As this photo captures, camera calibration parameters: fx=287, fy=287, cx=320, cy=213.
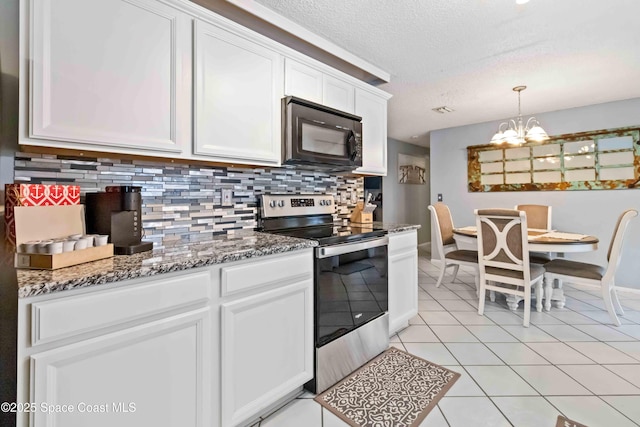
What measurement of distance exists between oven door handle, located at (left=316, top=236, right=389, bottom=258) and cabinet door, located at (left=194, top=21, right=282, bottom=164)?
2.24 ft

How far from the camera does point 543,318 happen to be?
8.87ft

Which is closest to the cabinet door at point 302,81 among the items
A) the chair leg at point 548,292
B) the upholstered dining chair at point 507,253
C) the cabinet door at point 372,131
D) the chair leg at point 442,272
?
the cabinet door at point 372,131

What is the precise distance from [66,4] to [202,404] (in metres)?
1.68

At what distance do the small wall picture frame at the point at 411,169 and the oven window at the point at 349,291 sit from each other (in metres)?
4.07

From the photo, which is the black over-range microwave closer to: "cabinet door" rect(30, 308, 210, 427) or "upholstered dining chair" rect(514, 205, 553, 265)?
"cabinet door" rect(30, 308, 210, 427)

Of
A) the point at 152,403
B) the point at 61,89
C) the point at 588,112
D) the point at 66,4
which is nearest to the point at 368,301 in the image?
the point at 152,403

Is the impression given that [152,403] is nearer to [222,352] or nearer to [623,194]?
[222,352]

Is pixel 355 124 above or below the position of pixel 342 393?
above

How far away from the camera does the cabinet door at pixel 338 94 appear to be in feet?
7.20

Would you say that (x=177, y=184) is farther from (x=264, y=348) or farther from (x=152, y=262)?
(x=264, y=348)

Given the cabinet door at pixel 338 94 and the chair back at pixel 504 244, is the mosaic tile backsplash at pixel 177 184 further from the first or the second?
the chair back at pixel 504 244

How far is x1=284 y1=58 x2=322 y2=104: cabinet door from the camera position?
1.94 m

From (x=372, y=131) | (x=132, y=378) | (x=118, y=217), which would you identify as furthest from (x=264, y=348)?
(x=372, y=131)

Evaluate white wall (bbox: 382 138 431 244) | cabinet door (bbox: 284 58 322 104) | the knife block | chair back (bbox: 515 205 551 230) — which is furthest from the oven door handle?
white wall (bbox: 382 138 431 244)
